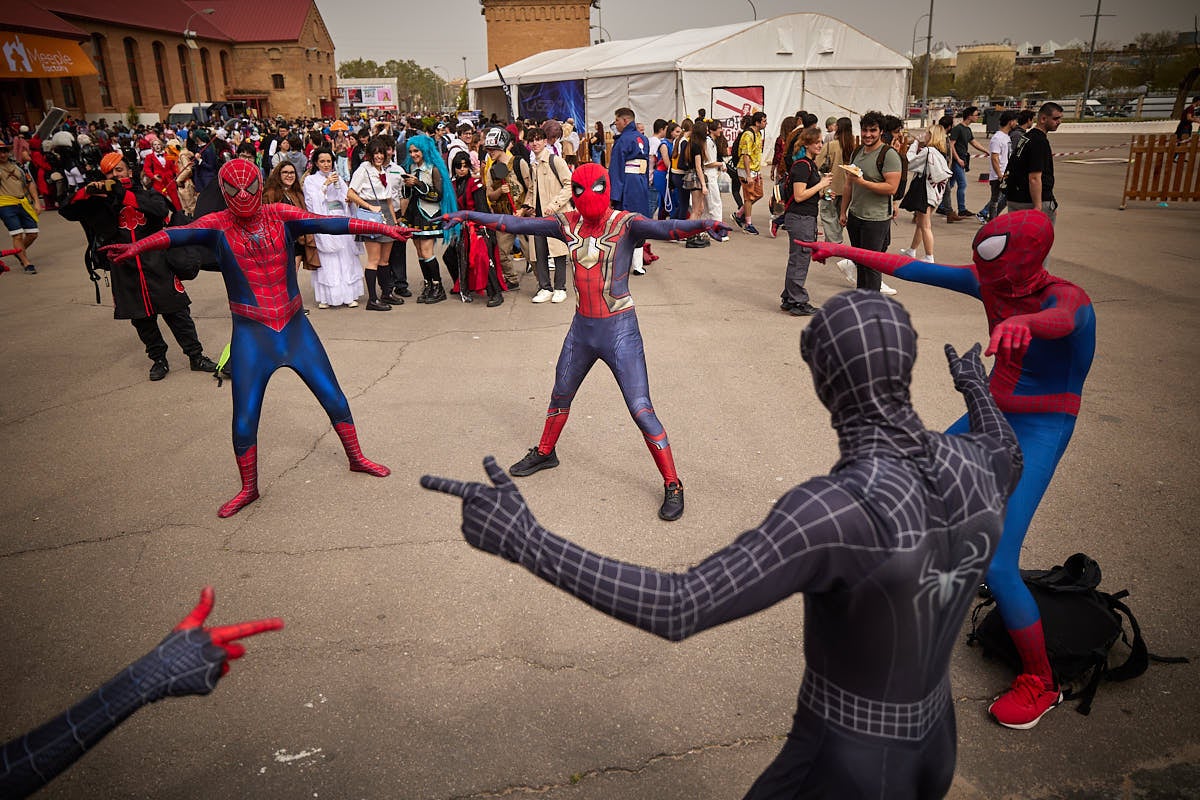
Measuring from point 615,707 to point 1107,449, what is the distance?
4123 millimetres

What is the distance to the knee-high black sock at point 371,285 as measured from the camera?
9625 millimetres

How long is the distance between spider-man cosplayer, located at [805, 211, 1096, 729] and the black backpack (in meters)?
0.13

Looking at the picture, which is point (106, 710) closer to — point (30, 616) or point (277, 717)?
point (277, 717)

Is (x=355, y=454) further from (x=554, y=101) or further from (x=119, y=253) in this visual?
(x=554, y=101)

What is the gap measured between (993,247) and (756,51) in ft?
75.9

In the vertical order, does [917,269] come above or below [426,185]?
below

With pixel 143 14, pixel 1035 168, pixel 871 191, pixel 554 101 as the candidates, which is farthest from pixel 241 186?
pixel 143 14

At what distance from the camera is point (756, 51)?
23.3 metres

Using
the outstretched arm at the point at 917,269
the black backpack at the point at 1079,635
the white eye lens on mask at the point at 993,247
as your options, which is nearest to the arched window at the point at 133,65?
the outstretched arm at the point at 917,269

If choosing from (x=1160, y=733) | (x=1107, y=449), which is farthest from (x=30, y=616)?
(x=1107, y=449)

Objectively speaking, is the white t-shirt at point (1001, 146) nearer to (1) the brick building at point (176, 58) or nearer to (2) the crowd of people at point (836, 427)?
(2) the crowd of people at point (836, 427)

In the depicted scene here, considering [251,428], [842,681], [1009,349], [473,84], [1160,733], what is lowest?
[1160,733]

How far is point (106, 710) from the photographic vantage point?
145 centimetres

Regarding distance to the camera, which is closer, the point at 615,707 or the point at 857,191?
the point at 615,707
